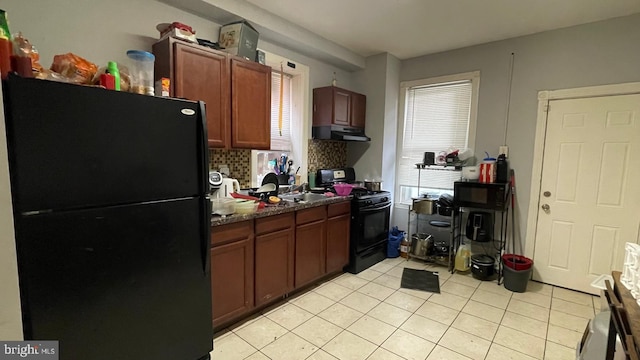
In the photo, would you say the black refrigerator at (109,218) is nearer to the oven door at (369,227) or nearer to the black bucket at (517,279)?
the oven door at (369,227)

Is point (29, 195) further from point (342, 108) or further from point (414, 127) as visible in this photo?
point (414, 127)

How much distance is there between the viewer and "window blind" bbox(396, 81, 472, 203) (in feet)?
11.9

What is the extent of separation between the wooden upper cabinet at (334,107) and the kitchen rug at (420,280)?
6.56 feet

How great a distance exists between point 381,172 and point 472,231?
51.8 inches

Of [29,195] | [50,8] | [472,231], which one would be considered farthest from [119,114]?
[472,231]

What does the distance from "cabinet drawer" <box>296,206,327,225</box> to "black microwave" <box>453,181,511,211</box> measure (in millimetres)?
1641

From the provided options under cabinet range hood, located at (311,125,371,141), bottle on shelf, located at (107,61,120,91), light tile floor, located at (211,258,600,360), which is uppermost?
bottle on shelf, located at (107,61,120,91)

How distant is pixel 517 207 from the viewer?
331cm

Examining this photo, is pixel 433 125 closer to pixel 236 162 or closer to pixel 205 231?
pixel 236 162

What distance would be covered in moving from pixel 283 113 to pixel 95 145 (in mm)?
2343

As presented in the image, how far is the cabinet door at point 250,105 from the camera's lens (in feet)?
8.13

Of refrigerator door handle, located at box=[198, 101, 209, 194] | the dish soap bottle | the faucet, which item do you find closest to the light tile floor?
the dish soap bottle

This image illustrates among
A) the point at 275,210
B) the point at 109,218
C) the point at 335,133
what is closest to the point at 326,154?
the point at 335,133

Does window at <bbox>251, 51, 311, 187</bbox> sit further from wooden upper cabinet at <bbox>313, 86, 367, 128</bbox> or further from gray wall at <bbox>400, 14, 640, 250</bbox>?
gray wall at <bbox>400, 14, 640, 250</bbox>
